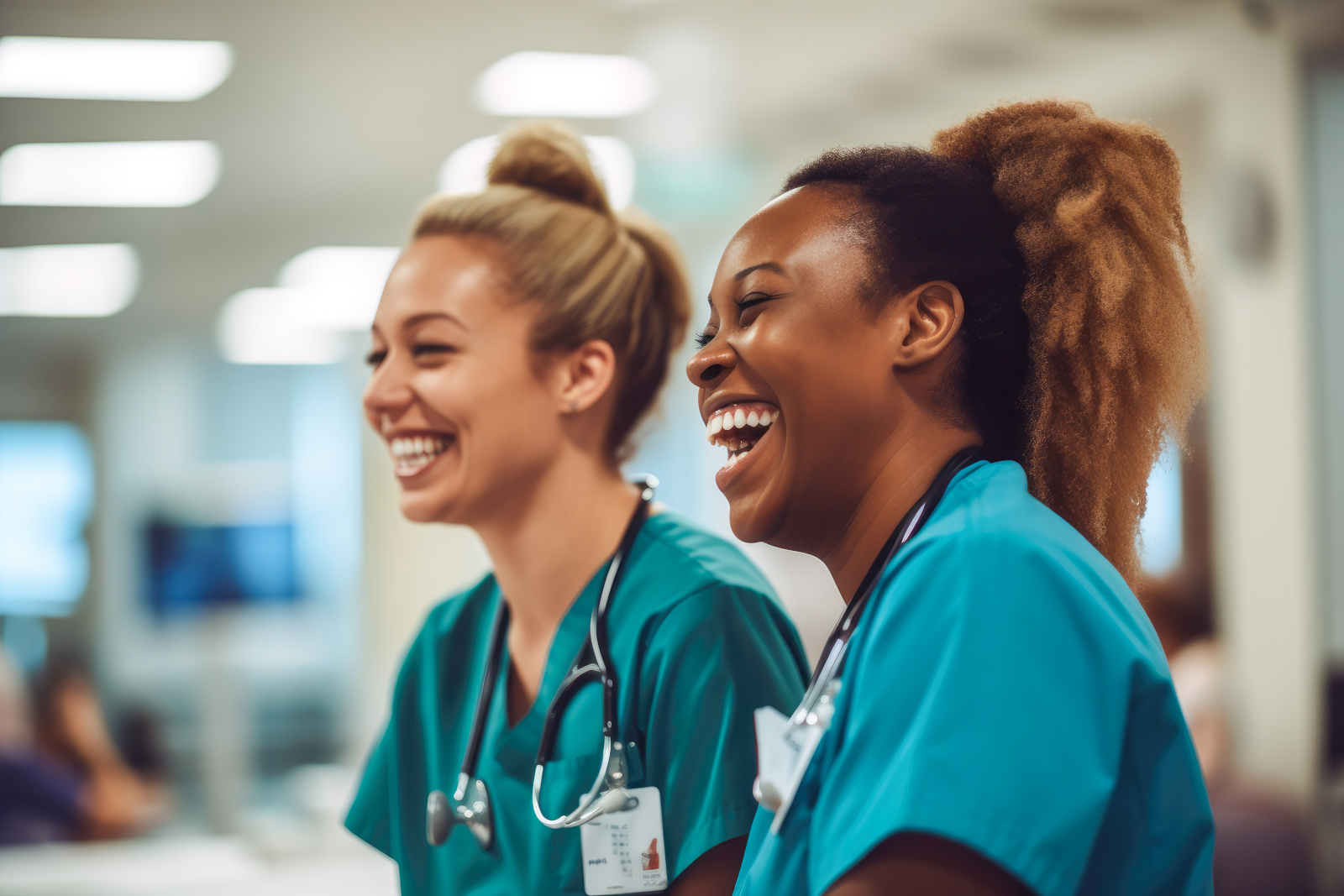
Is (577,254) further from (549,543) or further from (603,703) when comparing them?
(603,703)

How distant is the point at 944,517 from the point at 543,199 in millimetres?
838

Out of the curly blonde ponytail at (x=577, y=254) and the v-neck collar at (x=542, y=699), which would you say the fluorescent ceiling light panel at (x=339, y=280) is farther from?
the v-neck collar at (x=542, y=699)

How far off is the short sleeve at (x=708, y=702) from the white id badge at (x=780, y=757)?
0.25 meters

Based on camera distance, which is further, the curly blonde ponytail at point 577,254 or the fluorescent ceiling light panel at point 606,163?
the fluorescent ceiling light panel at point 606,163

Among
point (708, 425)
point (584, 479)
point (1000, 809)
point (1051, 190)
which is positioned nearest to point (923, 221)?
point (1051, 190)

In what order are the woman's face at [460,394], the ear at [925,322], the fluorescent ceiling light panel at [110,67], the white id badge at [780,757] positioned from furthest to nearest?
the fluorescent ceiling light panel at [110,67] < the woman's face at [460,394] < the ear at [925,322] < the white id badge at [780,757]

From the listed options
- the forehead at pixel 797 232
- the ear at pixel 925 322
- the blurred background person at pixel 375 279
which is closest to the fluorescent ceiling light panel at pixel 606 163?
the blurred background person at pixel 375 279

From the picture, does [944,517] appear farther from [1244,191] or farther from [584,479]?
A: [1244,191]

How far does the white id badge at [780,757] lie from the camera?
2.54 ft

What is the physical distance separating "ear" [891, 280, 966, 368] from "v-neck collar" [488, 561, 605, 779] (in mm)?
563

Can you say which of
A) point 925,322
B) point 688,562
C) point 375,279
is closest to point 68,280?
point 375,279

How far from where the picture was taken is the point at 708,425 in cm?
100

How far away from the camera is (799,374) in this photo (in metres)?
0.90

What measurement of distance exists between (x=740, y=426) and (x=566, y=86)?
3.30 m
